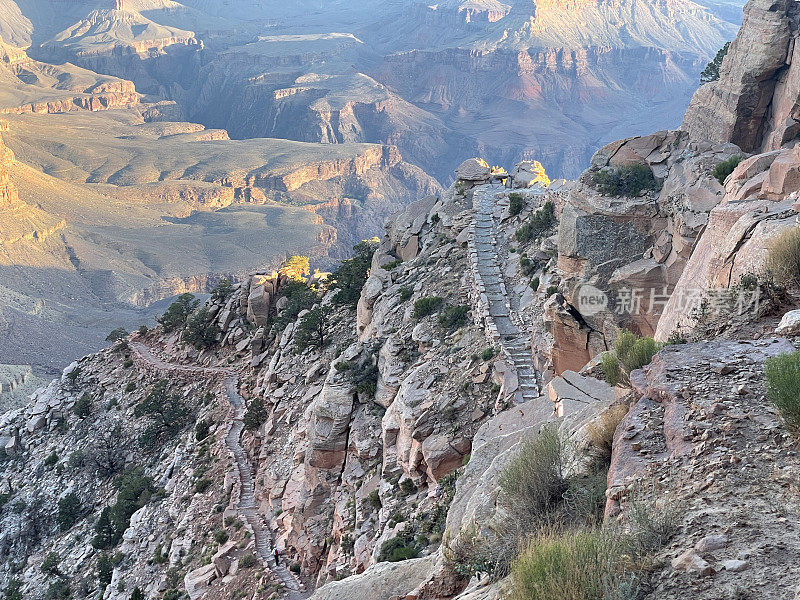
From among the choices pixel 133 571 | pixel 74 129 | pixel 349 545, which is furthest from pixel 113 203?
pixel 349 545

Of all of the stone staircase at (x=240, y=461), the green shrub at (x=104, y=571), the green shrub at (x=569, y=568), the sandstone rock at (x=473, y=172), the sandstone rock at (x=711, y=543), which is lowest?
the green shrub at (x=104, y=571)

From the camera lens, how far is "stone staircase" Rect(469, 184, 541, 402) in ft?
67.5

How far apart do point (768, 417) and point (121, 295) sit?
407ft

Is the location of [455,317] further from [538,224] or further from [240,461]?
[240,461]

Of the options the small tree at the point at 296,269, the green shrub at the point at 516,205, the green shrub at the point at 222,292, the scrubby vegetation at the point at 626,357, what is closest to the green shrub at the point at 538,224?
the green shrub at the point at 516,205

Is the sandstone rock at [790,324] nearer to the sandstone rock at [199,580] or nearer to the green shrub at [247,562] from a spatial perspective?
the green shrub at [247,562]

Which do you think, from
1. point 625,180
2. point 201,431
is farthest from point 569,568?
point 201,431

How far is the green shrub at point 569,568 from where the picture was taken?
6.32 m

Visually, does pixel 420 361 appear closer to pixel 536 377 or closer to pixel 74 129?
pixel 536 377

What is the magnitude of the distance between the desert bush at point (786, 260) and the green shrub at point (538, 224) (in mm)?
17349

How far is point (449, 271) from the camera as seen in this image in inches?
1176

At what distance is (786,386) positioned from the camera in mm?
7637

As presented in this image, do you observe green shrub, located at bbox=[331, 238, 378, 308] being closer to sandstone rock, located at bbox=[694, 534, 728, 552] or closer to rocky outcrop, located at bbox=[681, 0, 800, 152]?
rocky outcrop, located at bbox=[681, 0, 800, 152]

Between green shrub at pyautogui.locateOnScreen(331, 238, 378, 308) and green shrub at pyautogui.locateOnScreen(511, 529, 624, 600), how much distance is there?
3189 centimetres
